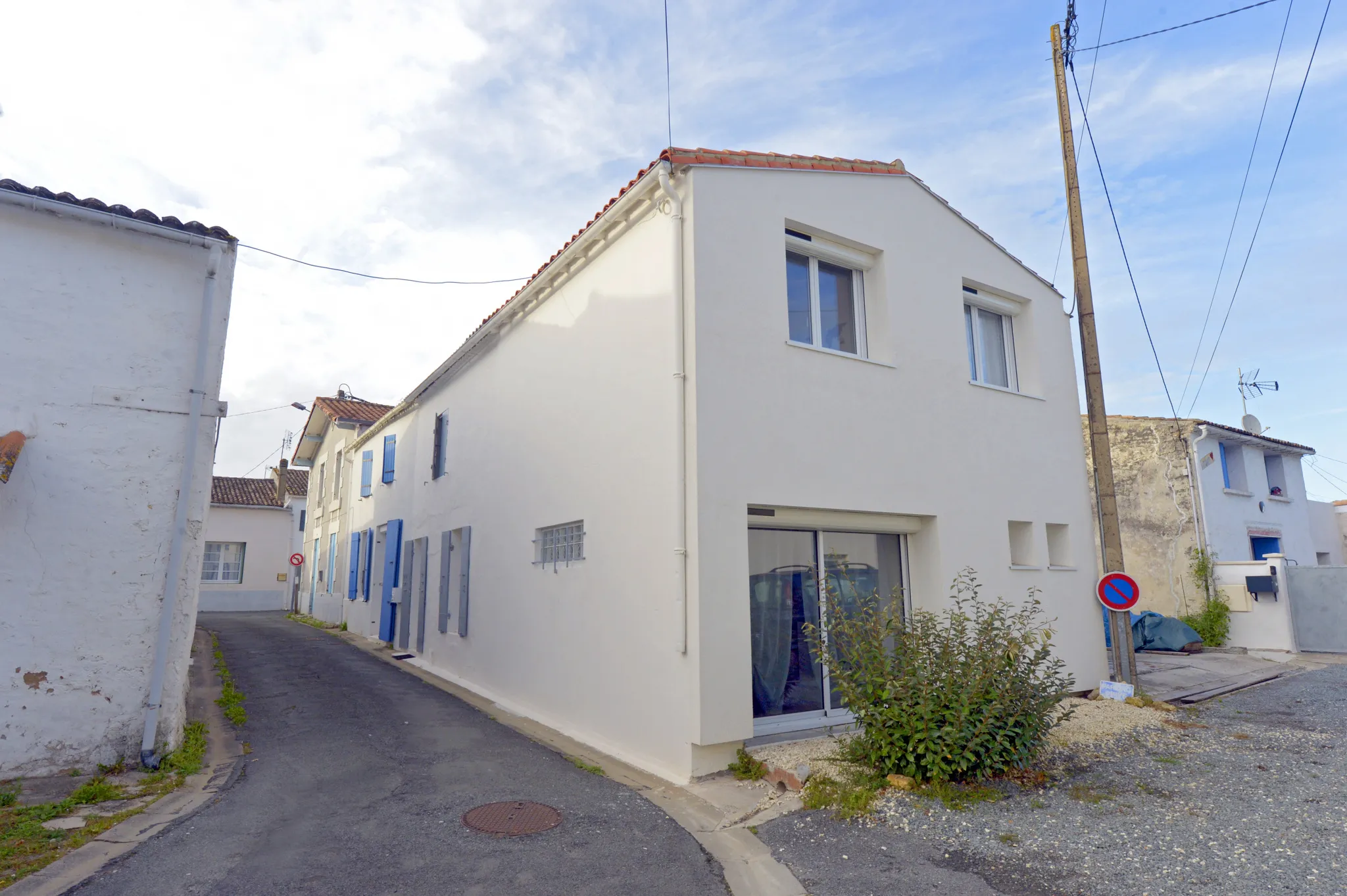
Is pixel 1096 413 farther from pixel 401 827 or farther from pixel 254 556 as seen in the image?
pixel 254 556

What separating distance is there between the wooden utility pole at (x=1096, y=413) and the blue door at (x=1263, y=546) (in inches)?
512

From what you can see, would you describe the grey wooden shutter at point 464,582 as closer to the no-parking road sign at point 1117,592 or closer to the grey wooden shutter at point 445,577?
the grey wooden shutter at point 445,577

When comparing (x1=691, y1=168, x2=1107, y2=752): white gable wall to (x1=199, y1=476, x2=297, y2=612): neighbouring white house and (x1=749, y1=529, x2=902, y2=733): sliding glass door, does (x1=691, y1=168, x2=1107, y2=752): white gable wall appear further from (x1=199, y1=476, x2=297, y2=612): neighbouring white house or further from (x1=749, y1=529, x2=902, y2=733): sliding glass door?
(x1=199, y1=476, x2=297, y2=612): neighbouring white house

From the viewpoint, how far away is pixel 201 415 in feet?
22.3

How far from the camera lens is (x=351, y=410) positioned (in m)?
21.9

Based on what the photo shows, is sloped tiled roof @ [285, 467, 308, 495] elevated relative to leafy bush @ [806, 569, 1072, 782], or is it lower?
elevated

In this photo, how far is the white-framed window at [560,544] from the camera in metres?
8.63

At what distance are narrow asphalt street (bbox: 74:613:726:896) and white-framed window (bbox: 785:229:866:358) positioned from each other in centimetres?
466

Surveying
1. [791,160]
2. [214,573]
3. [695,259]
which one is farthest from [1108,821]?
[214,573]

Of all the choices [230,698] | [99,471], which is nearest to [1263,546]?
[230,698]

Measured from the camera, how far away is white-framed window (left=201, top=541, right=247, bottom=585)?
29109 millimetres

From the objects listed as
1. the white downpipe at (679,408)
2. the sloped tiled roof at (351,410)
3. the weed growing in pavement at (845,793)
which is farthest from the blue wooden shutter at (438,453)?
the weed growing in pavement at (845,793)

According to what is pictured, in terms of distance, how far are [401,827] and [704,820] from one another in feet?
6.75

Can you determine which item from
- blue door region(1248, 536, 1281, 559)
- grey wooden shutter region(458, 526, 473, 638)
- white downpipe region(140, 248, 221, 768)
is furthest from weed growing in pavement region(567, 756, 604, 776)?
blue door region(1248, 536, 1281, 559)
